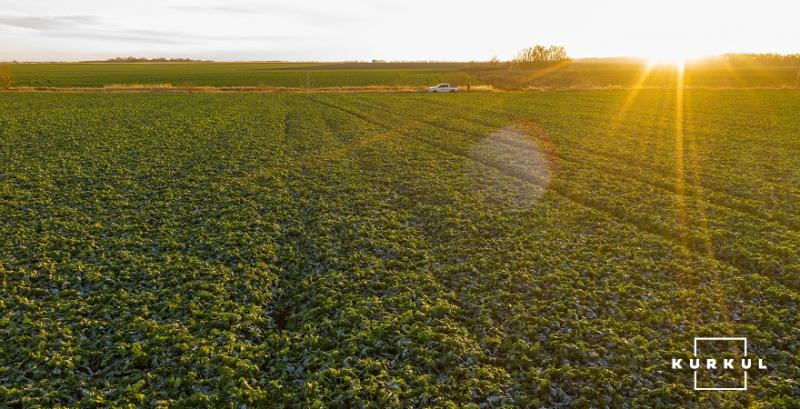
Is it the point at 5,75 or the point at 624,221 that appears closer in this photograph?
the point at 624,221

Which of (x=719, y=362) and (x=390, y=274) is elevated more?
(x=390, y=274)

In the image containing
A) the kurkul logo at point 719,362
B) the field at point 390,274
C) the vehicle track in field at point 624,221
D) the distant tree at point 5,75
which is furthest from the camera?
the distant tree at point 5,75

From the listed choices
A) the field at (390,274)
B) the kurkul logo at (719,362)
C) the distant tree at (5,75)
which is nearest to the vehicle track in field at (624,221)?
the field at (390,274)

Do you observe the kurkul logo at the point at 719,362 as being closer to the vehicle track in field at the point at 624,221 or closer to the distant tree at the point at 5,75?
the vehicle track in field at the point at 624,221

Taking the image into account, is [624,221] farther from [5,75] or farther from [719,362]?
[5,75]

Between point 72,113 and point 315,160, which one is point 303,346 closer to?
point 315,160

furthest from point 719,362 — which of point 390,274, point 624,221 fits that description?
point 624,221

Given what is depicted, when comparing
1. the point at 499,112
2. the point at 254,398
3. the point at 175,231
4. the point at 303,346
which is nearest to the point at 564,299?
the point at 303,346
